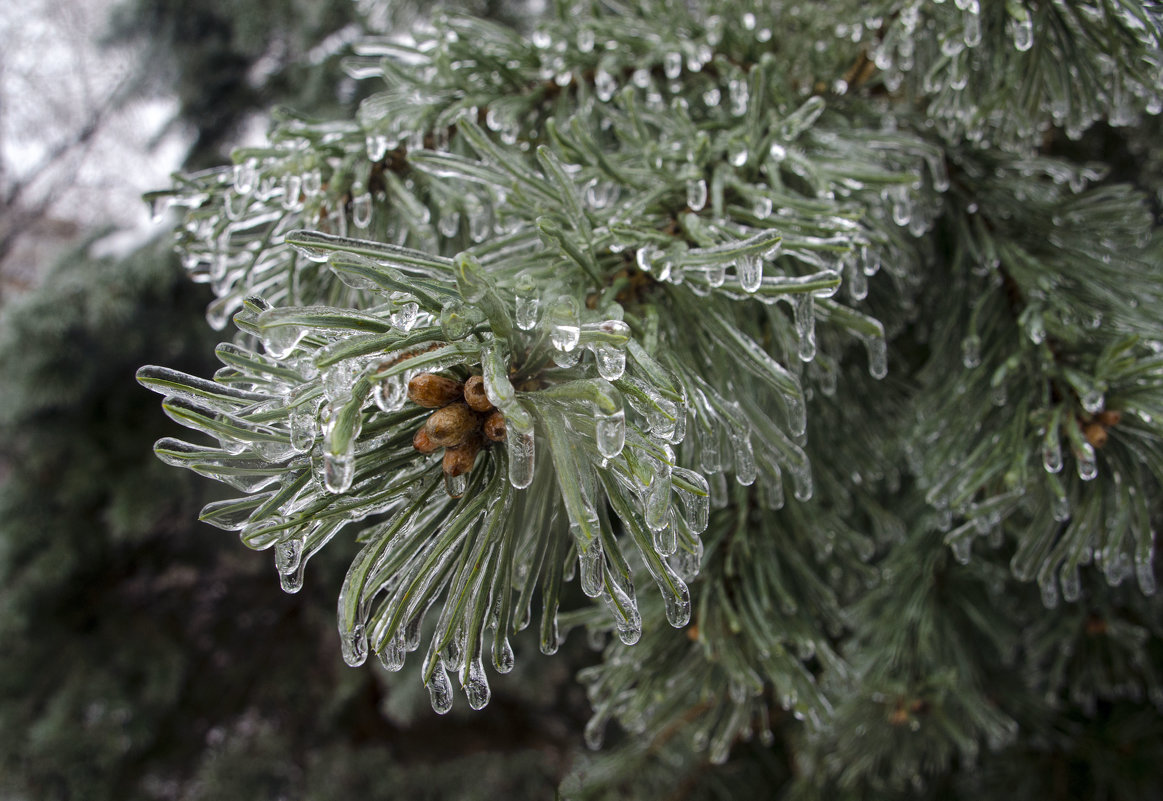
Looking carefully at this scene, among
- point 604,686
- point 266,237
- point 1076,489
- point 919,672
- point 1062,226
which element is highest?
point 266,237

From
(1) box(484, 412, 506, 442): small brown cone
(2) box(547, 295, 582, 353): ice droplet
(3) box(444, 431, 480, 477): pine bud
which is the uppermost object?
(2) box(547, 295, 582, 353): ice droplet

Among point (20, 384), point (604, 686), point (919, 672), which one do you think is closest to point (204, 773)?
point (20, 384)

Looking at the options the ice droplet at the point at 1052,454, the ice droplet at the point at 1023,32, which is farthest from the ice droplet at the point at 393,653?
the ice droplet at the point at 1023,32

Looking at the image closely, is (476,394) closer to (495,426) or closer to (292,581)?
(495,426)

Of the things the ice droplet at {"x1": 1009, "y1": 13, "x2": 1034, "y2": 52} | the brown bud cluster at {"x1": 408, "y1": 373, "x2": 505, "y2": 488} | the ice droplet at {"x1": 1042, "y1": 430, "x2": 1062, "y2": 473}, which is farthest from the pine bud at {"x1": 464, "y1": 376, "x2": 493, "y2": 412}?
the ice droplet at {"x1": 1009, "y1": 13, "x2": 1034, "y2": 52}

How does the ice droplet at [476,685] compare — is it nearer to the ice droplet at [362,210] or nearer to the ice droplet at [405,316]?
the ice droplet at [405,316]

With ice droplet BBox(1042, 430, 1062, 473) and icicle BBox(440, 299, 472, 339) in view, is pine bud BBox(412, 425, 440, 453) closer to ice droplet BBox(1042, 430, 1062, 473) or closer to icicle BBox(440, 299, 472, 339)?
icicle BBox(440, 299, 472, 339)

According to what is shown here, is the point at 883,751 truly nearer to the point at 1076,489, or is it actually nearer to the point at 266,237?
the point at 1076,489
